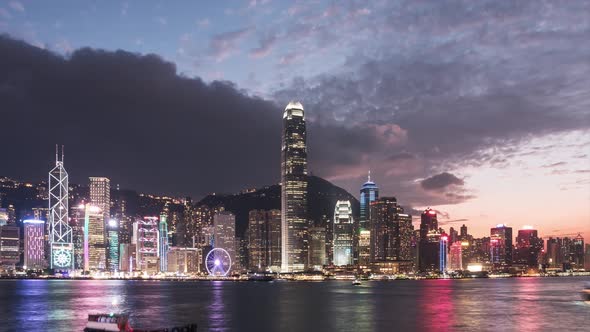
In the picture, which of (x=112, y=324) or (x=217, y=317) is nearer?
(x=112, y=324)

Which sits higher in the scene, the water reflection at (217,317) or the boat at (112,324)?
the boat at (112,324)

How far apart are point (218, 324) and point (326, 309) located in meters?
35.9

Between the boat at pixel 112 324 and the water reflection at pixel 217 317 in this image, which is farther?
the water reflection at pixel 217 317

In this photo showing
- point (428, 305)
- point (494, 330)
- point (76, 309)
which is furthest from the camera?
point (428, 305)

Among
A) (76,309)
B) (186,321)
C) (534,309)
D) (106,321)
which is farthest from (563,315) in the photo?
(76,309)

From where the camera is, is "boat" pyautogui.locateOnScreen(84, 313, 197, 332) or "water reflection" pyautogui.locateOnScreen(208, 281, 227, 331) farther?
"water reflection" pyautogui.locateOnScreen(208, 281, 227, 331)

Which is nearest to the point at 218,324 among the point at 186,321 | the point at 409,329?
the point at 186,321

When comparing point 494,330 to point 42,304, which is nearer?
point 494,330

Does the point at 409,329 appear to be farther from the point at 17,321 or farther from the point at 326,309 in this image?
the point at 17,321

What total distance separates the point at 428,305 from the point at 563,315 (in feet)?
103

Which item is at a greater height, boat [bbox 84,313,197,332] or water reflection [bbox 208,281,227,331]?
boat [bbox 84,313,197,332]

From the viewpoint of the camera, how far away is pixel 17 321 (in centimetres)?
10325

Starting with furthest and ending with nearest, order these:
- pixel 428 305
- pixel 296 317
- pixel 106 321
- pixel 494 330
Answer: pixel 428 305, pixel 296 317, pixel 494 330, pixel 106 321

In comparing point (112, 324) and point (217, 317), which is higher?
point (112, 324)
